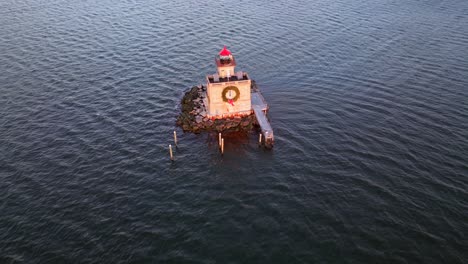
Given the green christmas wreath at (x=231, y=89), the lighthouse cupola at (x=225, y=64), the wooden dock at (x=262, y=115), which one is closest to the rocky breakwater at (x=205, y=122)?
the wooden dock at (x=262, y=115)

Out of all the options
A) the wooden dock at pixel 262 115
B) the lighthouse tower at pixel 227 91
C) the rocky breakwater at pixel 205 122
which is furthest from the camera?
the rocky breakwater at pixel 205 122

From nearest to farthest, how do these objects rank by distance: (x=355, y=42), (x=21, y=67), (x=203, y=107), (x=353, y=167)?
(x=353, y=167) < (x=203, y=107) < (x=21, y=67) < (x=355, y=42)

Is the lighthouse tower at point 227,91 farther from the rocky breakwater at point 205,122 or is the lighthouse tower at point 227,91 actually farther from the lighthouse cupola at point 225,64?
the rocky breakwater at point 205,122

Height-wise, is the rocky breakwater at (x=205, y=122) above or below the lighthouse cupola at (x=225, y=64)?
below

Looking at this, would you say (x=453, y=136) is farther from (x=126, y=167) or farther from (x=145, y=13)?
(x=145, y=13)

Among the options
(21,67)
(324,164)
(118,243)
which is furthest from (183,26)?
(118,243)

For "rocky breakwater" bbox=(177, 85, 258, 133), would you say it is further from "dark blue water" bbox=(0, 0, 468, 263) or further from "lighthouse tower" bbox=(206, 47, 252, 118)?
"dark blue water" bbox=(0, 0, 468, 263)

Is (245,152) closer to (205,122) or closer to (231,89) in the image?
(205,122)
